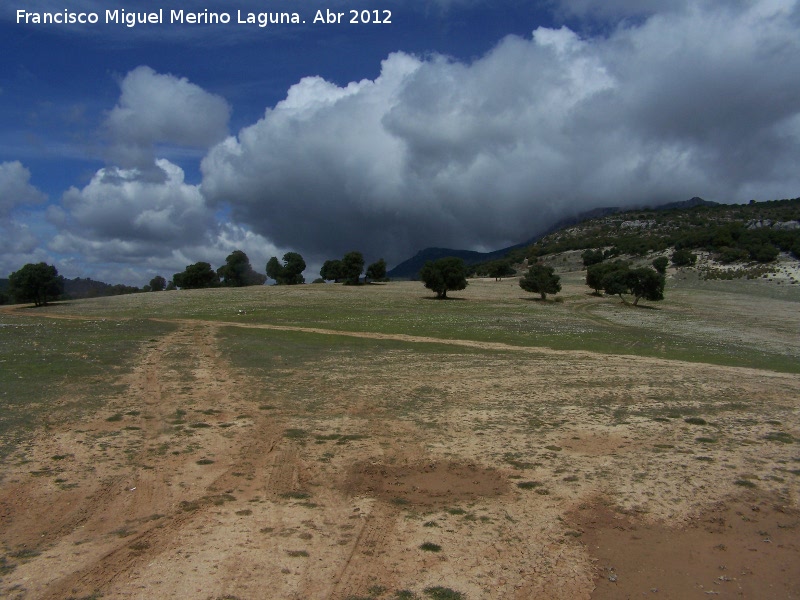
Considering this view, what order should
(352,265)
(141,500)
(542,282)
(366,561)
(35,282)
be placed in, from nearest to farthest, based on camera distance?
(366,561)
(141,500)
(35,282)
(542,282)
(352,265)

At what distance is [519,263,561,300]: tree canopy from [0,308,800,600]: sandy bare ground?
57719mm

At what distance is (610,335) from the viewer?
41.8m

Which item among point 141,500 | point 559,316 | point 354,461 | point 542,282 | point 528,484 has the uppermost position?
point 542,282

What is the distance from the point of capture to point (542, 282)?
7731cm

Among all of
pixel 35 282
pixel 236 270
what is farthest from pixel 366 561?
pixel 236 270

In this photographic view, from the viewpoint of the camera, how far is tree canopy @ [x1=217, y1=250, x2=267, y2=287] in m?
131

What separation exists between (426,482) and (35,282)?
71.9 m

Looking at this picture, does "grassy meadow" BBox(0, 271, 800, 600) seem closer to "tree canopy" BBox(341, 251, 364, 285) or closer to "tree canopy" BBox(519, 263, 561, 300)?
"tree canopy" BBox(519, 263, 561, 300)

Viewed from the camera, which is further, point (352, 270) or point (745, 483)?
point (352, 270)

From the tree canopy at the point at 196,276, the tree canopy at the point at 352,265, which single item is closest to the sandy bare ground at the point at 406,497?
the tree canopy at the point at 352,265

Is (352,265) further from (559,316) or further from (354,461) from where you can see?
(354,461)

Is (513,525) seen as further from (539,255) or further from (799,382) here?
(539,255)

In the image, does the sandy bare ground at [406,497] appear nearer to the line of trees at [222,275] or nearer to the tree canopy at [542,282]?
the tree canopy at [542,282]

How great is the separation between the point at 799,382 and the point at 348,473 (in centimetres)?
2088
